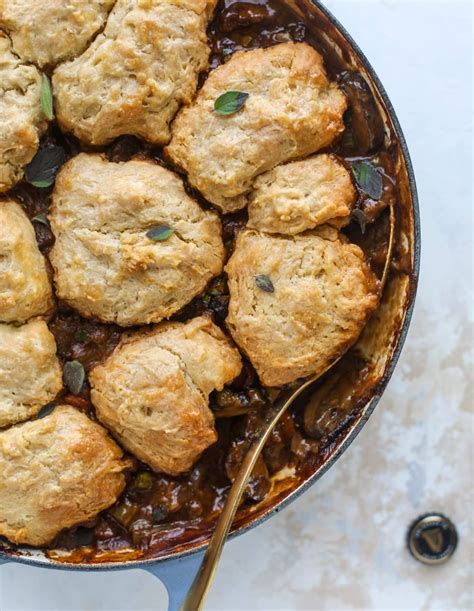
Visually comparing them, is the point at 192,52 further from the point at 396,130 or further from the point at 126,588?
the point at 126,588

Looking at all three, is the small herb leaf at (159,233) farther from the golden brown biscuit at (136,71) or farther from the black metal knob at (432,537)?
the black metal knob at (432,537)

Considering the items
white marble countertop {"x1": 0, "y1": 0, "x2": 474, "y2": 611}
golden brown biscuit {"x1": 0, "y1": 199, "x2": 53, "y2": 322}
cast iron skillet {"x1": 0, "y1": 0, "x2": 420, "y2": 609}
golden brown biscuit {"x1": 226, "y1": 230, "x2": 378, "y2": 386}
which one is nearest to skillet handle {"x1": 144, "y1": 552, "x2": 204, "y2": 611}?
cast iron skillet {"x1": 0, "y1": 0, "x2": 420, "y2": 609}

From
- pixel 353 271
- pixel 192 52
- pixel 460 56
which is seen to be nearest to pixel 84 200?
pixel 192 52

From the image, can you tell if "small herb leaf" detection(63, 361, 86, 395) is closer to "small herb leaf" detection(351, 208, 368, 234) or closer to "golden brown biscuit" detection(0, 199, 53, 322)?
"golden brown biscuit" detection(0, 199, 53, 322)

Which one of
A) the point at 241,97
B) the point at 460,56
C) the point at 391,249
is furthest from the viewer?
the point at 460,56

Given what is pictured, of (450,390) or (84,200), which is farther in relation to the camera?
(450,390)

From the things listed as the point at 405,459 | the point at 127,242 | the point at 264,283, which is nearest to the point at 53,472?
the point at 127,242
